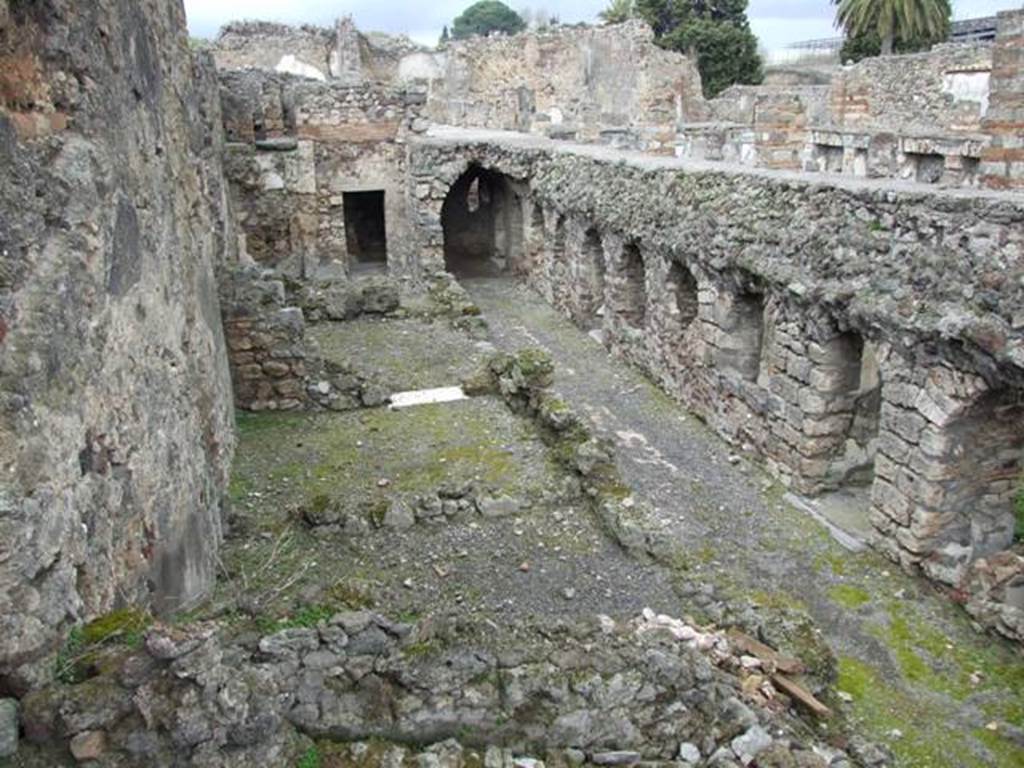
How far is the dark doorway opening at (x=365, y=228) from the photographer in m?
22.4

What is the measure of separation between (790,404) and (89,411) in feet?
25.5

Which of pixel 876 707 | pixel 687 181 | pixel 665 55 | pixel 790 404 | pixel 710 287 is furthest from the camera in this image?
pixel 665 55

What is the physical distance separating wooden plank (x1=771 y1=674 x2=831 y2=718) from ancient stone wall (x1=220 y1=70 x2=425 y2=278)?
45.1ft

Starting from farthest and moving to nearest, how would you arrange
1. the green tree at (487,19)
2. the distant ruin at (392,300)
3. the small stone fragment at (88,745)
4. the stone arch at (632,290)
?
the green tree at (487,19)
the stone arch at (632,290)
the distant ruin at (392,300)
the small stone fragment at (88,745)

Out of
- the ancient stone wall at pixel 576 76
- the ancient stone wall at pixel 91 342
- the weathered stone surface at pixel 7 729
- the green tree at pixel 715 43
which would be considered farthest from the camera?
the green tree at pixel 715 43

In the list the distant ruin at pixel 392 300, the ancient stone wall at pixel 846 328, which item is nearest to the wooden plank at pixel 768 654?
the distant ruin at pixel 392 300

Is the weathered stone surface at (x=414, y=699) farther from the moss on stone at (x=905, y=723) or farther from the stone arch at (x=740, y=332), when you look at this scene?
the stone arch at (x=740, y=332)

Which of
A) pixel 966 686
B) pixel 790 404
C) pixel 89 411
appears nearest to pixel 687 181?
pixel 790 404

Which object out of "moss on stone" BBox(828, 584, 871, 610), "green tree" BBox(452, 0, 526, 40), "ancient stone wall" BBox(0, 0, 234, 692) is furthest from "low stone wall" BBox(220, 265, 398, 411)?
"green tree" BBox(452, 0, 526, 40)

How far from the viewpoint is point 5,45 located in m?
3.92

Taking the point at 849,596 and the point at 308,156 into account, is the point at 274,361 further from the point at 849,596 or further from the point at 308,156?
the point at 308,156

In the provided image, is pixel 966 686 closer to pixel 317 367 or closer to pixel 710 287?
pixel 710 287

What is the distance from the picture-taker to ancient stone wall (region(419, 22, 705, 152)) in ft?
108

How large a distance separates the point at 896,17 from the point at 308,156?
86.1 feet
